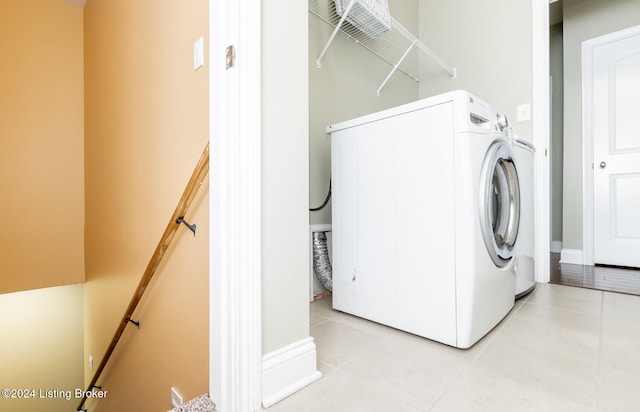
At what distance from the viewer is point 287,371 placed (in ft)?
3.06

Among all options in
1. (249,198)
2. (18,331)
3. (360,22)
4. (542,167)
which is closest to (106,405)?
(18,331)

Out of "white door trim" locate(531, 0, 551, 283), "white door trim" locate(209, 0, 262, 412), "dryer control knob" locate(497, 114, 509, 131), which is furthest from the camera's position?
"white door trim" locate(531, 0, 551, 283)

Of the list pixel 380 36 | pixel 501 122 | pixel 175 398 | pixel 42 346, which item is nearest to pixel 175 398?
pixel 175 398

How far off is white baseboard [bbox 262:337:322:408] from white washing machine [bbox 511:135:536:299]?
1217 mm

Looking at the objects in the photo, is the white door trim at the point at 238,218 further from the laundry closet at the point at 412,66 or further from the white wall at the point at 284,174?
the laundry closet at the point at 412,66

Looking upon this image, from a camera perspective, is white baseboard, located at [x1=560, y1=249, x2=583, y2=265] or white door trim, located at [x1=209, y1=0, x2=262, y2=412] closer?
white door trim, located at [x1=209, y1=0, x2=262, y2=412]

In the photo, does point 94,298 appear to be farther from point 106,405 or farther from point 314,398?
point 314,398

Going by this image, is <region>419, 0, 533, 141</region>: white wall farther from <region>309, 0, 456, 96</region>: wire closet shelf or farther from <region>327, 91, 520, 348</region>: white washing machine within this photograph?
<region>327, 91, 520, 348</region>: white washing machine

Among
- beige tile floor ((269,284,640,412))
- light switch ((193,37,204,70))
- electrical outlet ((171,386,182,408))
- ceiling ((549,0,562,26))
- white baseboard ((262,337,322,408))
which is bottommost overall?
electrical outlet ((171,386,182,408))

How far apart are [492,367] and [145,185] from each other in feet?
5.80

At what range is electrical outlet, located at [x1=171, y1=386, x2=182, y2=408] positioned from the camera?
1.21m

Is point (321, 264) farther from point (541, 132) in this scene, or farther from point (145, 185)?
point (541, 132)

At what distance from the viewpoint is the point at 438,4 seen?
2754 millimetres

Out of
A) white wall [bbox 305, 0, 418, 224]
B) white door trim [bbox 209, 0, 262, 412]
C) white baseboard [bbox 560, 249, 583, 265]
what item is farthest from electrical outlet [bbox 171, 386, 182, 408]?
white baseboard [bbox 560, 249, 583, 265]
